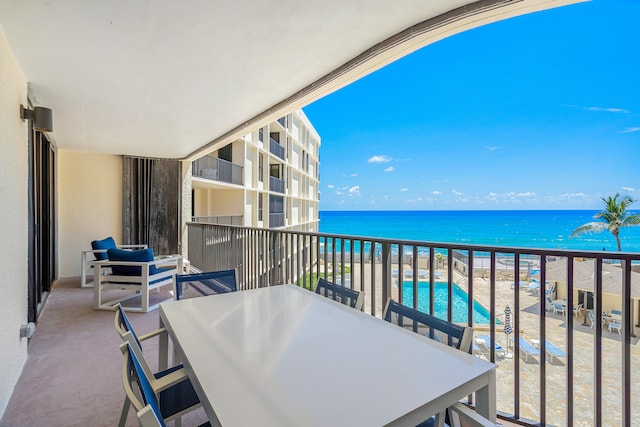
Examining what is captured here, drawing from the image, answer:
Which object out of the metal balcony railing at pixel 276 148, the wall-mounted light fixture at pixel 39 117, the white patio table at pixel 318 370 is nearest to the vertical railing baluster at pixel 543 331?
the white patio table at pixel 318 370

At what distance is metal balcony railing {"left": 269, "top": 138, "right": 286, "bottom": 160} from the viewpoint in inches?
647

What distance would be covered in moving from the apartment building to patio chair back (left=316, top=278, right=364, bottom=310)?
7442 mm

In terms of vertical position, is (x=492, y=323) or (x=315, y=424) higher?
(x=315, y=424)

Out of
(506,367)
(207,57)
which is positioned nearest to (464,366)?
(207,57)

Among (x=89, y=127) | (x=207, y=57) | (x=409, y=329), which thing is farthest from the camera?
(x=89, y=127)

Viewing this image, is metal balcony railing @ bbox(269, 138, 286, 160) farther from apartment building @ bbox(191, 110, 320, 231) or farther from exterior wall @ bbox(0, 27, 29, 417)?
exterior wall @ bbox(0, 27, 29, 417)

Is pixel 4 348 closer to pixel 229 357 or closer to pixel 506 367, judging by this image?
pixel 229 357

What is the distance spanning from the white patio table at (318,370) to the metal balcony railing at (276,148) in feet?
50.5

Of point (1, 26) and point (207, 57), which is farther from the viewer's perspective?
point (207, 57)

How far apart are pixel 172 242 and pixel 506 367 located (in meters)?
8.58

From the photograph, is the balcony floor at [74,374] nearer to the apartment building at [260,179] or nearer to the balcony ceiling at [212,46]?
the balcony ceiling at [212,46]

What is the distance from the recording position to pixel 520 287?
2.18 metres

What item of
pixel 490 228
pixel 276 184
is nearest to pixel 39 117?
pixel 276 184

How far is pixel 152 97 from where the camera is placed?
324 centimetres
